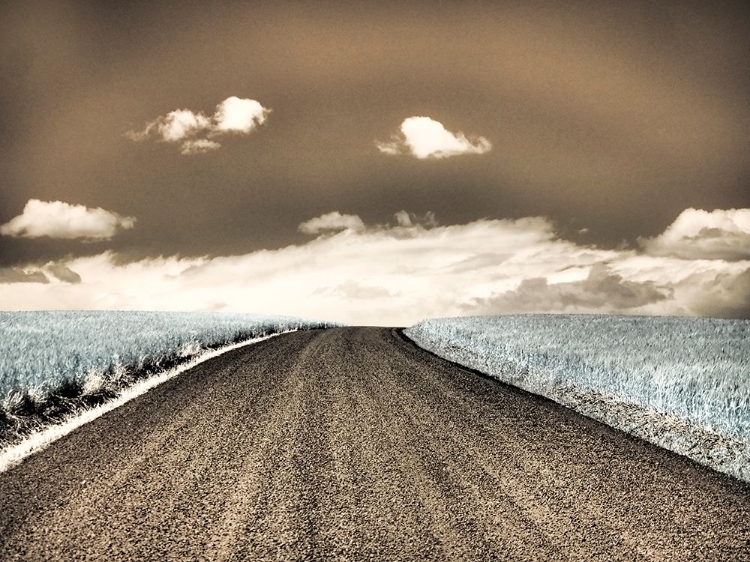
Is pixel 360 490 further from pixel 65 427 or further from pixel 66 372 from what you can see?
pixel 66 372

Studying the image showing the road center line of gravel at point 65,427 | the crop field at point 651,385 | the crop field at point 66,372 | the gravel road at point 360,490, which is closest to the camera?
the gravel road at point 360,490

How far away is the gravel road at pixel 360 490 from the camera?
405 centimetres

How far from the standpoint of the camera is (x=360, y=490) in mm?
5066

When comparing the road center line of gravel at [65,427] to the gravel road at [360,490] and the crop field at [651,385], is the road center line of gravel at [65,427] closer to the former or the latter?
the gravel road at [360,490]

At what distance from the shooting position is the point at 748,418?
25.2ft

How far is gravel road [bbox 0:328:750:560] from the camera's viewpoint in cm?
405

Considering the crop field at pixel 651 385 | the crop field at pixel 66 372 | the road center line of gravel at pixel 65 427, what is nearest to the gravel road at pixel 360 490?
the road center line of gravel at pixel 65 427

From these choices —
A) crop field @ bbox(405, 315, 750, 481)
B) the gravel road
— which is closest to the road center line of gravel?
the gravel road

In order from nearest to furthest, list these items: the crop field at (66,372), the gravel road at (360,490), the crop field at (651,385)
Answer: the gravel road at (360,490) < the crop field at (651,385) < the crop field at (66,372)

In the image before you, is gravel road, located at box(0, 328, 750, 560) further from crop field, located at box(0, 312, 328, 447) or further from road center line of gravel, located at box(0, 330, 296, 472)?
crop field, located at box(0, 312, 328, 447)

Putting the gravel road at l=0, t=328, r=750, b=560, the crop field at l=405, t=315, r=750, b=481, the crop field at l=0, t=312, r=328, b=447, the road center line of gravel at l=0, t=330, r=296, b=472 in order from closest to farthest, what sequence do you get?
1. the gravel road at l=0, t=328, r=750, b=560
2. the road center line of gravel at l=0, t=330, r=296, b=472
3. the crop field at l=405, t=315, r=750, b=481
4. the crop field at l=0, t=312, r=328, b=447

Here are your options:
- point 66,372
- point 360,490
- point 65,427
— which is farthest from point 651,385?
point 66,372

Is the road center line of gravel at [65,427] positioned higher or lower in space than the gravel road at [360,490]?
higher

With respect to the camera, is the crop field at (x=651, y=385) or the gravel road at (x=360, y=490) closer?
the gravel road at (x=360, y=490)
